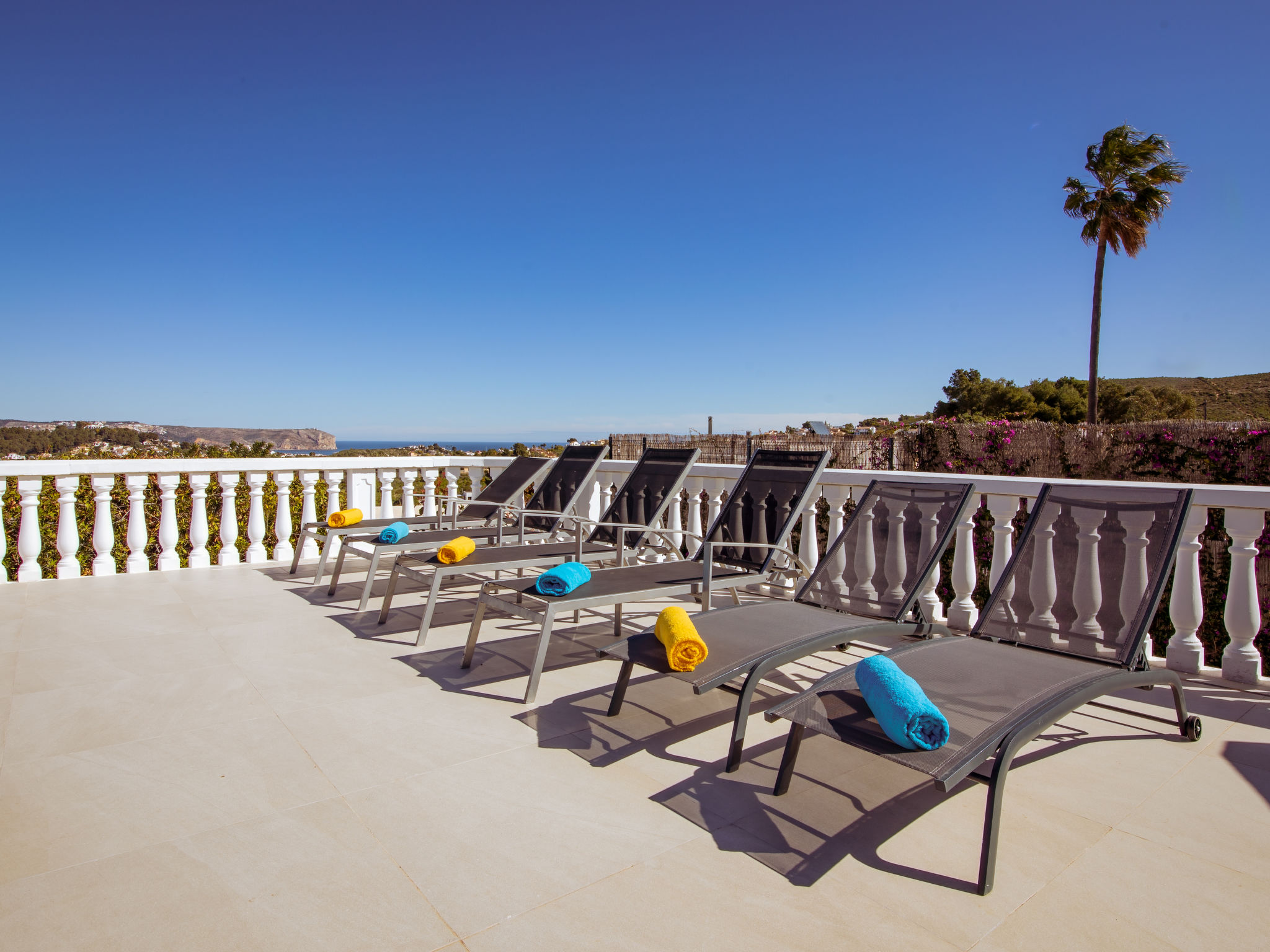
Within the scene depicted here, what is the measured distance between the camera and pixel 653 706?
287 centimetres

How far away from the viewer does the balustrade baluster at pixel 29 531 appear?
5.15 m

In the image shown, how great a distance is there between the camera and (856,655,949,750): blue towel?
5.66ft

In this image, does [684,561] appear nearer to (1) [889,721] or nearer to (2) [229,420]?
(1) [889,721]

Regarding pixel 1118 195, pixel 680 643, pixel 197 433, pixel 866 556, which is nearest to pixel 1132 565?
pixel 866 556

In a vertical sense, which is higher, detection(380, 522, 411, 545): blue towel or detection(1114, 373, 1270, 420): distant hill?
detection(1114, 373, 1270, 420): distant hill

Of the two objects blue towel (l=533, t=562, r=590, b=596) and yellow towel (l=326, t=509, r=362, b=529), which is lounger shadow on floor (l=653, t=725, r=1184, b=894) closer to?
blue towel (l=533, t=562, r=590, b=596)

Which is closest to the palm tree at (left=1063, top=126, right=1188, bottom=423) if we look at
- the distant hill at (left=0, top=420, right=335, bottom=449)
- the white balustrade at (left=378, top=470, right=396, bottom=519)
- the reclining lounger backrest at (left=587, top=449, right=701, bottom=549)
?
the reclining lounger backrest at (left=587, top=449, right=701, bottom=549)

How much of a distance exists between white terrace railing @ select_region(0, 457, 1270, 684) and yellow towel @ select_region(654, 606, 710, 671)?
1522 mm

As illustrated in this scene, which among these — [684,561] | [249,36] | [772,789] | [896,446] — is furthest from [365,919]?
[896,446]

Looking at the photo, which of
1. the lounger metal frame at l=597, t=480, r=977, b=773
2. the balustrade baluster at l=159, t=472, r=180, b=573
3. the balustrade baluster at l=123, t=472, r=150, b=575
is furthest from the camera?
the balustrade baluster at l=159, t=472, r=180, b=573

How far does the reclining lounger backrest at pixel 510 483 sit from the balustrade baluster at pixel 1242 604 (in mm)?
4525

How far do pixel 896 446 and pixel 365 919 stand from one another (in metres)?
14.8

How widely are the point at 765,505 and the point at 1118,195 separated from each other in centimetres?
2055

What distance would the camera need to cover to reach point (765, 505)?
4203 millimetres
